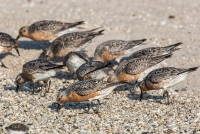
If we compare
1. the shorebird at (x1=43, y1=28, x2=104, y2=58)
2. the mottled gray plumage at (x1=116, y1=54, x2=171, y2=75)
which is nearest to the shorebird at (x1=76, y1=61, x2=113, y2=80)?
the mottled gray plumage at (x1=116, y1=54, x2=171, y2=75)

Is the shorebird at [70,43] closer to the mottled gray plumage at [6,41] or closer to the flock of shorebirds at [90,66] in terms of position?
the flock of shorebirds at [90,66]

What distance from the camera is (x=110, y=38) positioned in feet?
61.8

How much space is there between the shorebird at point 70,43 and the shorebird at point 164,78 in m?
3.98

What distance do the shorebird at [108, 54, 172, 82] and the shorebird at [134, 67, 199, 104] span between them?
0.77 metres

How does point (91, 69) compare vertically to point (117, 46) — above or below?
below

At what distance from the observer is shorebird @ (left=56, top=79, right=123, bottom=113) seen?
40.3 ft

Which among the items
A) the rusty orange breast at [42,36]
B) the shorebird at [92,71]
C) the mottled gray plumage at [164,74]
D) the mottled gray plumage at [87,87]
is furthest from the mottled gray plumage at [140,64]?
the rusty orange breast at [42,36]

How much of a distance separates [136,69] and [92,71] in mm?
1286

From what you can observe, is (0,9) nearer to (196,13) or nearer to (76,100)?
(196,13)

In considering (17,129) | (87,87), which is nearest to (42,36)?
(87,87)

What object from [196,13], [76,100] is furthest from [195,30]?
[76,100]

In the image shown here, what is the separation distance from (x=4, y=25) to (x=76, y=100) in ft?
29.0

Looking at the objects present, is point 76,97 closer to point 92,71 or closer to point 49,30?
point 92,71

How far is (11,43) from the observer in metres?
16.4
